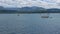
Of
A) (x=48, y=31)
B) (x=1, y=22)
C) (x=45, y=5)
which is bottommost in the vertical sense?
(x=48, y=31)

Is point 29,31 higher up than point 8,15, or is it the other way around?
point 8,15

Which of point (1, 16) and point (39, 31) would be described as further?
point (39, 31)

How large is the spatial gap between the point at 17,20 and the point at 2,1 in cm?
26

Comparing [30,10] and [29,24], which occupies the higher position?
[30,10]

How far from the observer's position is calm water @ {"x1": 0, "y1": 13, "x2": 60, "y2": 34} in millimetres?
1341

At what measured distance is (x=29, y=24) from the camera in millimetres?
1375

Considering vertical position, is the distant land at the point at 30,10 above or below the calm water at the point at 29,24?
above

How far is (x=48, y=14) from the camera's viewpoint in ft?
4.51

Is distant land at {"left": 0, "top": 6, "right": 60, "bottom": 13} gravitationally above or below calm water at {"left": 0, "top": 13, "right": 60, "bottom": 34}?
above

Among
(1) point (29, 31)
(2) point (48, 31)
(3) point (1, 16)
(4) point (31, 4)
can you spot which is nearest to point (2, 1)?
(3) point (1, 16)

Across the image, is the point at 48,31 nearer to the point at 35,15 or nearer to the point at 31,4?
the point at 35,15

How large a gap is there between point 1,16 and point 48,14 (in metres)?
0.51

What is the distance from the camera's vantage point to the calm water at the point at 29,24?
1.34 m

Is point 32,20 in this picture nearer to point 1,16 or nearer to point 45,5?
point 45,5
